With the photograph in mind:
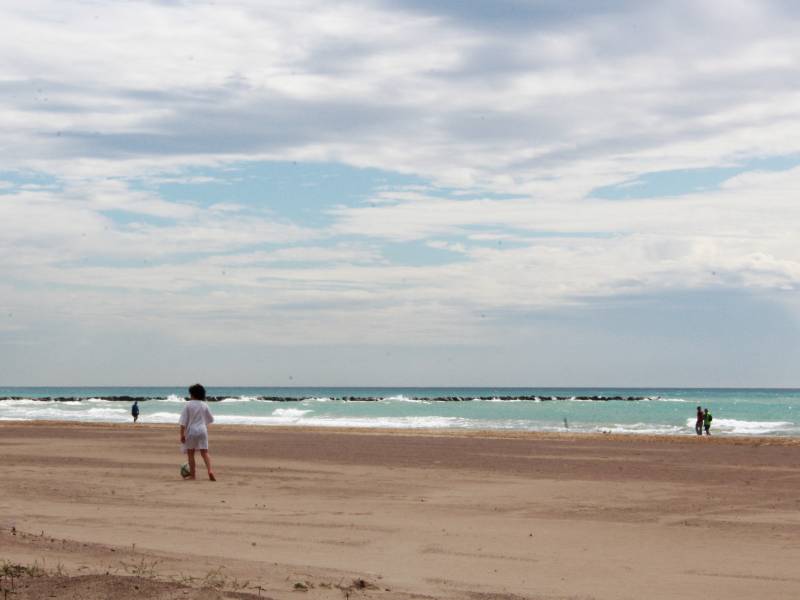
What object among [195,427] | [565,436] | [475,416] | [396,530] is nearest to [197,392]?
[195,427]

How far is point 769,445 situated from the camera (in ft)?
113

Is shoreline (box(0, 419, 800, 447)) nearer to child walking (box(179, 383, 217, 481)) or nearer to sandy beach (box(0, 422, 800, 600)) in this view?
sandy beach (box(0, 422, 800, 600))

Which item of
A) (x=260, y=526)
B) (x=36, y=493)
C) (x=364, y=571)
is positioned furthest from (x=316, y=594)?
(x=36, y=493)

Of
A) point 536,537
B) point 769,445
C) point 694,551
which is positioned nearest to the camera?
point 694,551

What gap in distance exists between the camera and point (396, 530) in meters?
11.2

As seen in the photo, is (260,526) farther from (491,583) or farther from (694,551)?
(694,551)

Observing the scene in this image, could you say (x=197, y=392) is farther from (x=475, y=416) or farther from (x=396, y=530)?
(x=475, y=416)

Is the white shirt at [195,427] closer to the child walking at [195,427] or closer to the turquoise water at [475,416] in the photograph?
the child walking at [195,427]

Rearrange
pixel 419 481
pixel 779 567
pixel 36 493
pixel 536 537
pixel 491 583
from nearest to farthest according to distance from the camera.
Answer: pixel 491 583 → pixel 779 567 → pixel 536 537 → pixel 36 493 → pixel 419 481

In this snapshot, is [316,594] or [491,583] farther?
[491,583]

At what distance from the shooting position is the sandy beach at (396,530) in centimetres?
785

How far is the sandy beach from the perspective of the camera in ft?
25.7

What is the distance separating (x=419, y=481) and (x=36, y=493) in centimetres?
677

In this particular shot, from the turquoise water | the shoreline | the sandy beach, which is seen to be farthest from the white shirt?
the turquoise water
